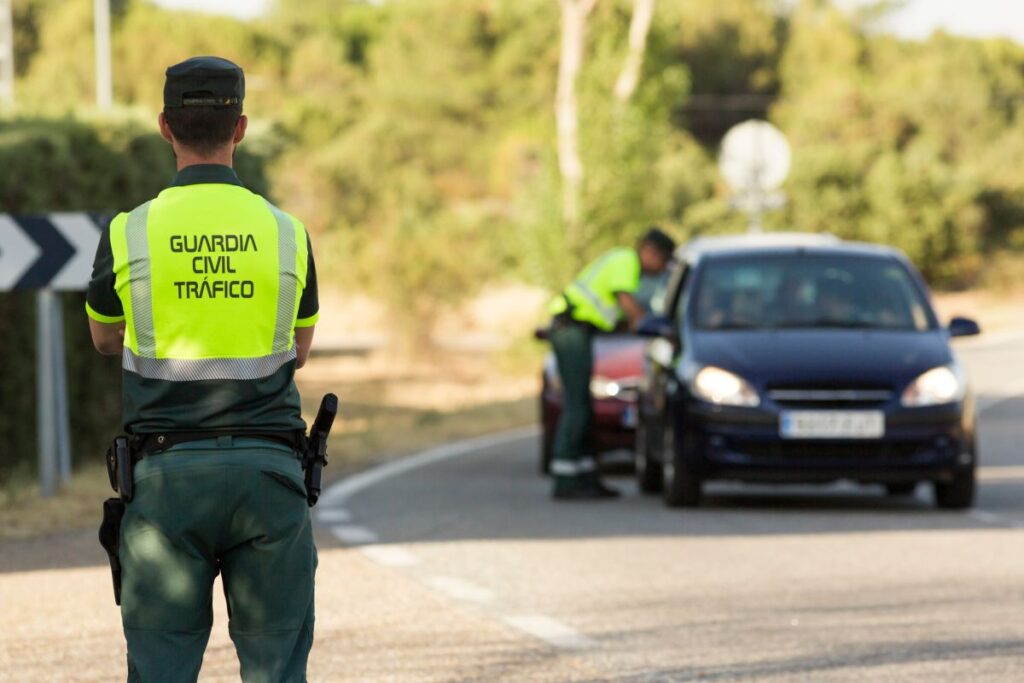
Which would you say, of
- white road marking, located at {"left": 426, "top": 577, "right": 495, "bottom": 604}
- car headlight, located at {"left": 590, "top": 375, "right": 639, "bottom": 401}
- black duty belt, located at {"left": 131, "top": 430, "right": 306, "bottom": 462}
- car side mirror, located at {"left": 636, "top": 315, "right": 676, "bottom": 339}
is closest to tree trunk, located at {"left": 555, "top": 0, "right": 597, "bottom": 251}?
car headlight, located at {"left": 590, "top": 375, "right": 639, "bottom": 401}

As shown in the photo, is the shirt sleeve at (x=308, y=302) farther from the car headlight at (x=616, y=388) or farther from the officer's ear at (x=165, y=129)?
the car headlight at (x=616, y=388)

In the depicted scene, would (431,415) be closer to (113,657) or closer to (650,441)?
(650,441)

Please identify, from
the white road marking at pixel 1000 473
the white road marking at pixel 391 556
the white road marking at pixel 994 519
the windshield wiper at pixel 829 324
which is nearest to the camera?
the white road marking at pixel 391 556

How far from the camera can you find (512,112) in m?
90.1

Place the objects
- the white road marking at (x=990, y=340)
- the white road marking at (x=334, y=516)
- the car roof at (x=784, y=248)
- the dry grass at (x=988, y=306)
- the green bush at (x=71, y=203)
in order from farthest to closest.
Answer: the dry grass at (x=988, y=306) → the white road marking at (x=990, y=340) → the green bush at (x=71, y=203) → the car roof at (x=784, y=248) → the white road marking at (x=334, y=516)

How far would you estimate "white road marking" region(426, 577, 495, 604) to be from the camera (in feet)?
34.2

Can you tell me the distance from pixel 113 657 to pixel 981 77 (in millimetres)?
85357

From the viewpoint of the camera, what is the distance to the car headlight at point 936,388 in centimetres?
1445

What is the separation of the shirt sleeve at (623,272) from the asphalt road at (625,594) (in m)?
1.35

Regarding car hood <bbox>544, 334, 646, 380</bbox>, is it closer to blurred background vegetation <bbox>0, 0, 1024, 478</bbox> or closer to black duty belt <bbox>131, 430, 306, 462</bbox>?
black duty belt <bbox>131, 430, 306, 462</bbox>

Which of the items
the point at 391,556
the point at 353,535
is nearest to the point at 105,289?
the point at 391,556

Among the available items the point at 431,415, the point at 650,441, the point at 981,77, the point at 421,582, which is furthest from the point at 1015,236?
the point at 421,582

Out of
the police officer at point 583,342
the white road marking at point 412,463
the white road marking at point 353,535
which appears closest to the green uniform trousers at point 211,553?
the white road marking at point 353,535

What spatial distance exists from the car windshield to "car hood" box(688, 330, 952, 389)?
278 mm
